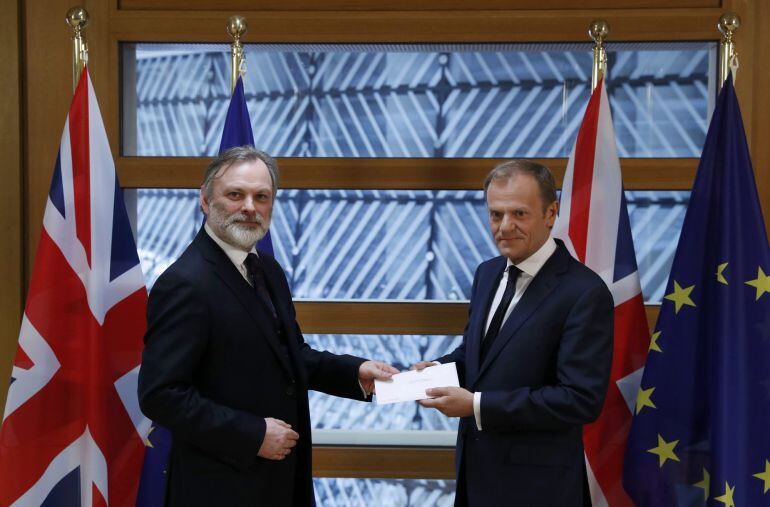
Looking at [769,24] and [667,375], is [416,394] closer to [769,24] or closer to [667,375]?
[667,375]

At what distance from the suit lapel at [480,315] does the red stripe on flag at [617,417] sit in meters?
0.41

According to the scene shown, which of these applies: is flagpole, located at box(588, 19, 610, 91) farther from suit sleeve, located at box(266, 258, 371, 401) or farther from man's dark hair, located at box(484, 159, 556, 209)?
suit sleeve, located at box(266, 258, 371, 401)

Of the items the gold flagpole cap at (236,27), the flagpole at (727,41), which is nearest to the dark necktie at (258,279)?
the gold flagpole cap at (236,27)

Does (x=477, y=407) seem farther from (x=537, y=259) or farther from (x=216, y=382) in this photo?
(x=216, y=382)

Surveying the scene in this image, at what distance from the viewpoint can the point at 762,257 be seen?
7.28 ft

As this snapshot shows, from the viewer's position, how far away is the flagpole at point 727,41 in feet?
7.63

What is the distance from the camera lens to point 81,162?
237cm

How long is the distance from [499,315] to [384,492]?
3.47ft

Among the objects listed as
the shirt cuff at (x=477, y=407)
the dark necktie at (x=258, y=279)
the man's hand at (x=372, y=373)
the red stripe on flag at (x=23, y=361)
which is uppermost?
A: the dark necktie at (x=258, y=279)

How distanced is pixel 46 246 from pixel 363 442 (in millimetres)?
1224

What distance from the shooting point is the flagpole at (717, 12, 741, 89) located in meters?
2.33

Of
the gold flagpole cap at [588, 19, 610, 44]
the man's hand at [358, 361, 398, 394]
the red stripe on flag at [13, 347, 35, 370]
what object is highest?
the gold flagpole cap at [588, 19, 610, 44]

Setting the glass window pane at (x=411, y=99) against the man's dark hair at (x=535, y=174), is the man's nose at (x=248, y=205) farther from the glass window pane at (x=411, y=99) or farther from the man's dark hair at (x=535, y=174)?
the glass window pane at (x=411, y=99)

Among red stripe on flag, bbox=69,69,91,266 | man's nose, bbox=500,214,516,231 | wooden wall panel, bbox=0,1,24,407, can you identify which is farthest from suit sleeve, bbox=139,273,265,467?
wooden wall panel, bbox=0,1,24,407
